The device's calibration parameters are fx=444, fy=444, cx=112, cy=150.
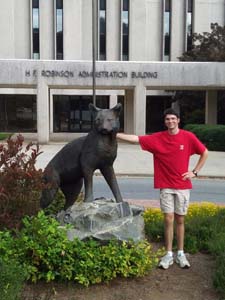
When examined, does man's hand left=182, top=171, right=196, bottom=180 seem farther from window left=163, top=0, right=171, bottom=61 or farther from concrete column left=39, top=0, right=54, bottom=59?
window left=163, top=0, right=171, bottom=61

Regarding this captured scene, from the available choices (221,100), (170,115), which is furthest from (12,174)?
(221,100)

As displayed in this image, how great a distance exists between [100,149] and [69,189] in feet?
3.43

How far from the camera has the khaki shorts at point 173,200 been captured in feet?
16.7

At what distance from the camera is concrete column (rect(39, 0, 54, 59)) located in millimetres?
40375

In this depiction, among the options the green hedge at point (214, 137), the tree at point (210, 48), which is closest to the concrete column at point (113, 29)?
the tree at point (210, 48)

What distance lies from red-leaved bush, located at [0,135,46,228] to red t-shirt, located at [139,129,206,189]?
1357 millimetres

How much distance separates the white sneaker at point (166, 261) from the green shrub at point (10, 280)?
1.85 metres

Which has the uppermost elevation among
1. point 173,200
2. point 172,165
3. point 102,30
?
point 102,30

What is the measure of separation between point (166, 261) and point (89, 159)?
1.49 metres

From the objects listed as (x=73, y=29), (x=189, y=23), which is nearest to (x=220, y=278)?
(x=73, y=29)

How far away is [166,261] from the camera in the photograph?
5.16 m

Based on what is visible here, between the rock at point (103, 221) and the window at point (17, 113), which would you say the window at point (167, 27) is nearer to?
the window at point (17, 113)

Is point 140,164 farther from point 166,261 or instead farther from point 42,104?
point 166,261

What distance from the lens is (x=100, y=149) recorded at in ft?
16.7
